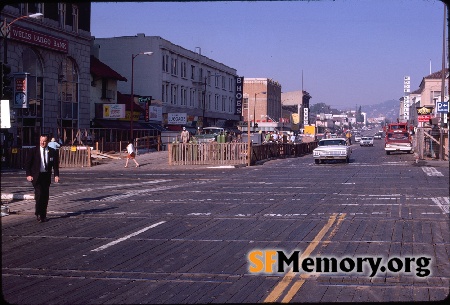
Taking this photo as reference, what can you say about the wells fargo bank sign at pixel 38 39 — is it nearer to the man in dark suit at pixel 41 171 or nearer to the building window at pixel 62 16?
the building window at pixel 62 16

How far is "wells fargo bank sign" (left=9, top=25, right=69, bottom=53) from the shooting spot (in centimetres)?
3816

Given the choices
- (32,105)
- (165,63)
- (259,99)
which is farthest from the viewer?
(259,99)

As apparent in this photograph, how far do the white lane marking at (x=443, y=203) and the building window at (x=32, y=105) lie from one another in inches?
1158

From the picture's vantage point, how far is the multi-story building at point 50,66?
3912 cm

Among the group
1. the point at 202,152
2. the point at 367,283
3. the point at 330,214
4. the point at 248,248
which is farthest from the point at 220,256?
the point at 202,152

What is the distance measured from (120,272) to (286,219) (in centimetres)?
599

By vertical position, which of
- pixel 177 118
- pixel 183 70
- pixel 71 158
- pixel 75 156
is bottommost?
pixel 71 158

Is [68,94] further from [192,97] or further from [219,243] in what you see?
[219,243]

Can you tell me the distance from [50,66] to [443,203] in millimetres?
32527

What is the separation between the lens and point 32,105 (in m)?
41.2

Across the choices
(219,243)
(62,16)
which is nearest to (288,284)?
(219,243)

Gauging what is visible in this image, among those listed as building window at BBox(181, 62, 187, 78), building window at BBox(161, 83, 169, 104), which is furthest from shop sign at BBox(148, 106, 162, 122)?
building window at BBox(181, 62, 187, 78)

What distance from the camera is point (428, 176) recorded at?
1063 inches

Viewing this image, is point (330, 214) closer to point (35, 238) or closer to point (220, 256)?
point (220, 256)
